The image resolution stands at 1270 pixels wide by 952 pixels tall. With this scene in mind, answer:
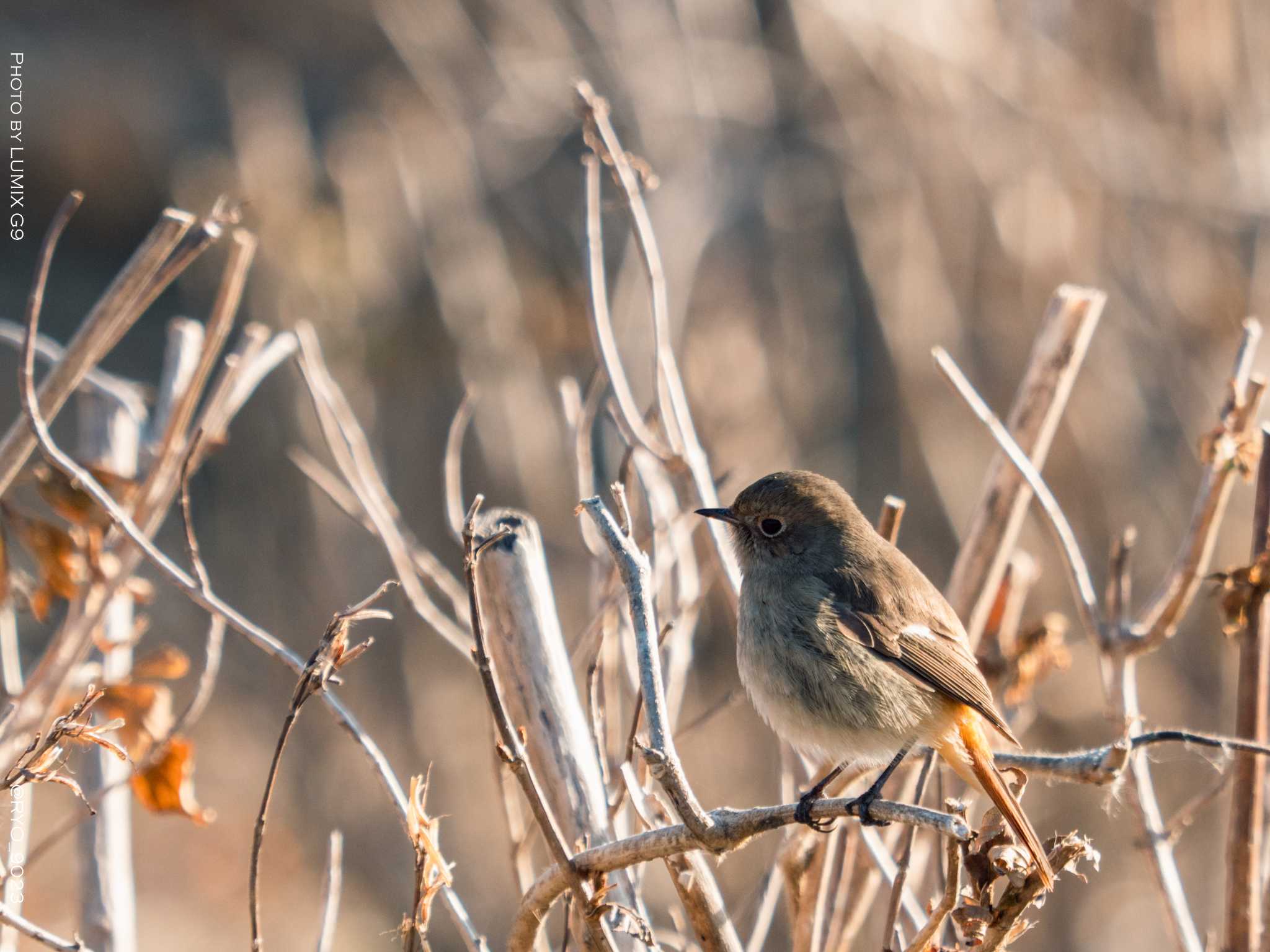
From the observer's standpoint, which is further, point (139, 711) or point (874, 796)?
point (139, 711)

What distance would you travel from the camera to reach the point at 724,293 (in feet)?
18.1

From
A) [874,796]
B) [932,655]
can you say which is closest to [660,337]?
[932,655]

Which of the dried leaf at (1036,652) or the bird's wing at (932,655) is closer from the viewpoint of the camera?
the bird's wing at (932,655)

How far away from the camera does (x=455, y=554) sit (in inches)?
244

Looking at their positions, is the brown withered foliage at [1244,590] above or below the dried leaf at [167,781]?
below

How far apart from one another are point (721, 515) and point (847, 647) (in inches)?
14.0

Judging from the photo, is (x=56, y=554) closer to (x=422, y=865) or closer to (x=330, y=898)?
(x=330, y=898)

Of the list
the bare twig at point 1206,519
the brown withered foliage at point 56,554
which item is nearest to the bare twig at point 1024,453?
the bare twig at point 1206,519

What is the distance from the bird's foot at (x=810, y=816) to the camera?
1476 mm

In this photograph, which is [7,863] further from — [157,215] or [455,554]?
[157,215]

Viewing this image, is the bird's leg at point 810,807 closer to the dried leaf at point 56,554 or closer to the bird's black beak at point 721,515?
the bird's black beak at point 721,515

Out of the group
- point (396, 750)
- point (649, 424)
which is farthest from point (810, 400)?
point (649, 424)

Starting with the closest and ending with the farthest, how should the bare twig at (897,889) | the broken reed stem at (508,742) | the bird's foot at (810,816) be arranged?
the broken reed stem at (508,742) → the bird's foot at (810,816) → the bare twig at (897,889)

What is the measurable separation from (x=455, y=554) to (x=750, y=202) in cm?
243
